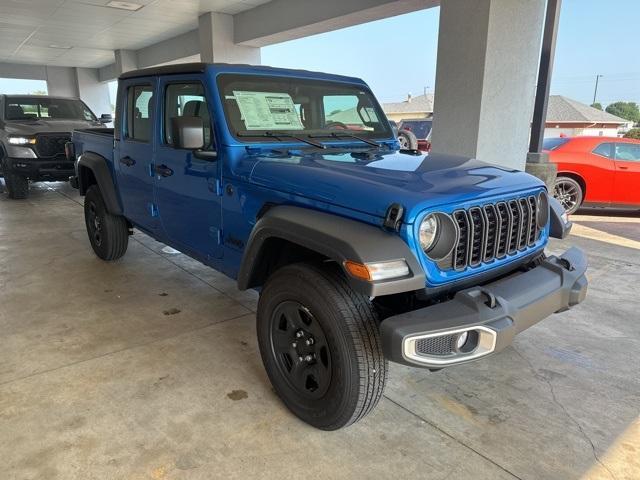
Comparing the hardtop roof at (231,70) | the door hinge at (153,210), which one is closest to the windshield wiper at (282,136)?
the hardtop roof at (231,70)

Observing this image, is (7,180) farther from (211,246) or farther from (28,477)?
(28,477)

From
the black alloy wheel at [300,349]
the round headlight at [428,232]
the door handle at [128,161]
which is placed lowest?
the black alloy wheel at [300,349]

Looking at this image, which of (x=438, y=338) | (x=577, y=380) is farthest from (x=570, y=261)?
(x=438, y=338)

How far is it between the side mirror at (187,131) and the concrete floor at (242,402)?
53.9 inches

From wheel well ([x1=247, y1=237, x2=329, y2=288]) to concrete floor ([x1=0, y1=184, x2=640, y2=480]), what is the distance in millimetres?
667

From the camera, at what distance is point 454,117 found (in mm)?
6020

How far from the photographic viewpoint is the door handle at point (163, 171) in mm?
3361

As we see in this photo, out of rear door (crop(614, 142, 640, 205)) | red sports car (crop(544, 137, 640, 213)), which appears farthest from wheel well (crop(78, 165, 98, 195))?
rear door (crop(614, 142, 640, 205))

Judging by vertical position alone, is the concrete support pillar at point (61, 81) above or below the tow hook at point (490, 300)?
above

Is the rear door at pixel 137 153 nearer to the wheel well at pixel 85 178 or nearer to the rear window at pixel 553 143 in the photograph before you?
the wheel well at pixel 85 178

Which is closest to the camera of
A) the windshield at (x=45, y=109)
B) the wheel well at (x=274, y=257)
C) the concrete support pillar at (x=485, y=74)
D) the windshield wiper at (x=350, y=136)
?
the wheel well at (x=274, y=257)

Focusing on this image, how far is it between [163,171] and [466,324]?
8.14 ft

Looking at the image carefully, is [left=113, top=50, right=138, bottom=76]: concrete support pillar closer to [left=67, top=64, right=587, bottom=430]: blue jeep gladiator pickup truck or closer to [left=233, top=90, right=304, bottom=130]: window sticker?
[left=67, top=64, right=587, bottom=430]: blue jeep gladiator pickup truck

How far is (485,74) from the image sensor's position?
18.5ft
